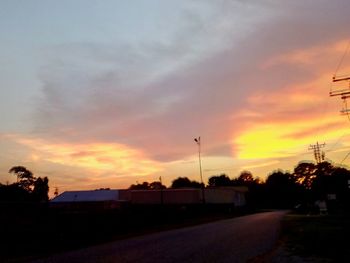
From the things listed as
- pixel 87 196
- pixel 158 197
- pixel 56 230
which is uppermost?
pixel 87 196

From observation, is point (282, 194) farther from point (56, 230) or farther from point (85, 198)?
point (56, 230)

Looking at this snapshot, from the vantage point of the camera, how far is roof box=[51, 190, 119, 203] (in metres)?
122

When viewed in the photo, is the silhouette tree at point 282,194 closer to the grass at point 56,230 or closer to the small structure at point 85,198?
the small structure at point 85,198

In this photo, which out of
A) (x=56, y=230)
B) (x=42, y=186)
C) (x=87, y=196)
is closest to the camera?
(x=56, y=230)

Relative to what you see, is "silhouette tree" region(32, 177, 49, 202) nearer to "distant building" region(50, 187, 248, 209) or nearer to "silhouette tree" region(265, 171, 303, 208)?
"distant building" region(50, 187, 248, 209)

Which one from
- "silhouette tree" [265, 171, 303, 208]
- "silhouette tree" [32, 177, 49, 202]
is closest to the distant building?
"silhouette tree" [32, 177, 49, 202]

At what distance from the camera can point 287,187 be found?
186375mm

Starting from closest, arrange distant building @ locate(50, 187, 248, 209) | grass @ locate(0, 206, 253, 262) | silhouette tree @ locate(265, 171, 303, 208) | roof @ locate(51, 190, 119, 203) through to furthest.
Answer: grass @ locate(0, 206, 253, 262), distant building @ locate(50, 187, 248, 209), roof @ locate(51, 190, 119, 203), silhouette tree @ locate(265, 171, 303, 208)

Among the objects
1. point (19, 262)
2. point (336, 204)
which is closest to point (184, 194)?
point (336, 204)

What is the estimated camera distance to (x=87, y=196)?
127 metres

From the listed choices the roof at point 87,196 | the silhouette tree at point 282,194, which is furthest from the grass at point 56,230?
the silhouette tree at point 282,194

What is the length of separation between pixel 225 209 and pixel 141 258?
3516 inches

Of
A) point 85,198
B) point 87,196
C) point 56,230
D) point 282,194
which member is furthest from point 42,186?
point 282,194

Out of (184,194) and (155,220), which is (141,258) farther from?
(184,194)
